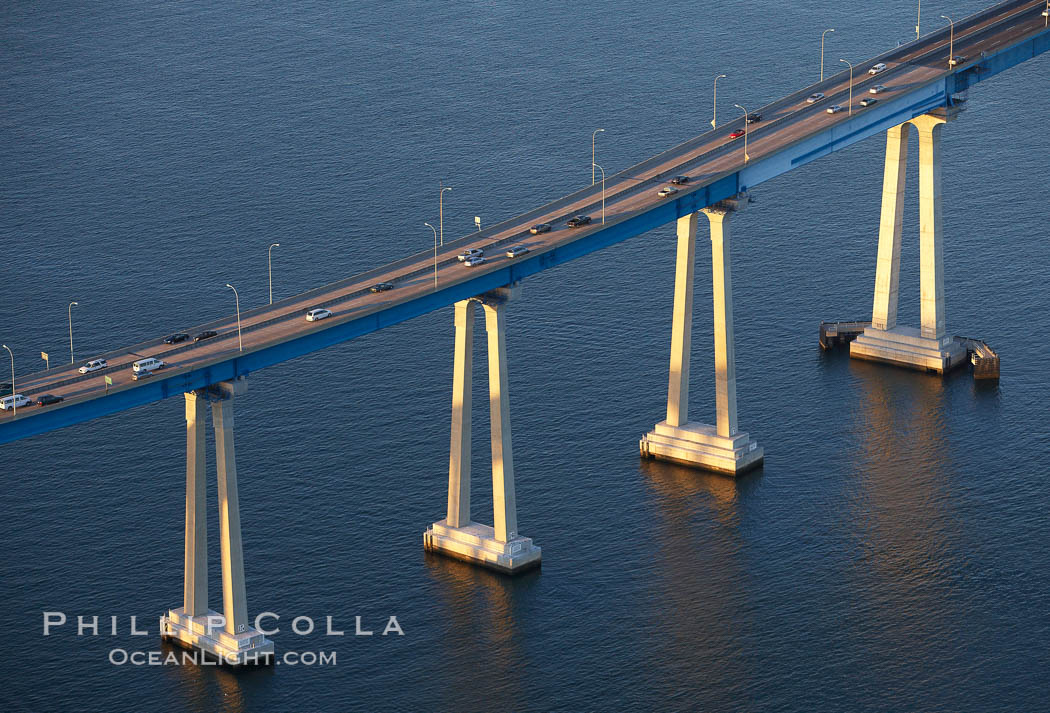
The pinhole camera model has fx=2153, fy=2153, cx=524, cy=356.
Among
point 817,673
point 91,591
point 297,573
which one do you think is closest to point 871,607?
point 817,673

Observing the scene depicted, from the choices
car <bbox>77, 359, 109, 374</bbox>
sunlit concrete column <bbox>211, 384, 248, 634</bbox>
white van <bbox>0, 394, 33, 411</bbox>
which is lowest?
sunlit concrete column <bbox>211, 384, 248, 634</bbox>

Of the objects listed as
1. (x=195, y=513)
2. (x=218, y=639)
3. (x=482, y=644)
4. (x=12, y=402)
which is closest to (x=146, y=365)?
(x=12, y=402)

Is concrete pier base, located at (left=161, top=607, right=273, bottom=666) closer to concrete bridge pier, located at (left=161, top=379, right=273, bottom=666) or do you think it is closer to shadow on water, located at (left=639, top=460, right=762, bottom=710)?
concrete bridge pier, located at (left=161, top=379, right=273, bottom=666)

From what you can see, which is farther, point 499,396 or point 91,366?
point 499,396

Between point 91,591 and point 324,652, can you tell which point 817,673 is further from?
point 91,591

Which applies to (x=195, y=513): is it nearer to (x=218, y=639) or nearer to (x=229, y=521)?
(x=229, y=521)

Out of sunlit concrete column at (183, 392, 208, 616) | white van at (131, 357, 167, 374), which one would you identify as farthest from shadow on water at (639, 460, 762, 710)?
white van at (131, 357, 167, 374)
